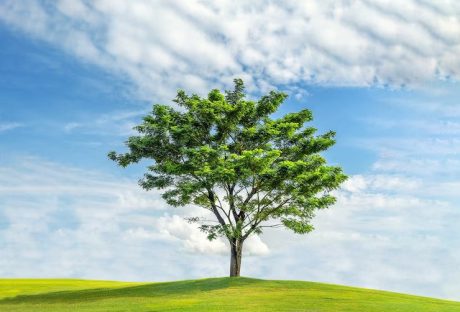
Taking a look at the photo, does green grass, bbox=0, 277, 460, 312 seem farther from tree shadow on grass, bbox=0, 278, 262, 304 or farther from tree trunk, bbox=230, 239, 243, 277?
tree trunk, bbox=230, 239, 243, 277

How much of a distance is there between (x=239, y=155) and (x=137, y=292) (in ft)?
48.4

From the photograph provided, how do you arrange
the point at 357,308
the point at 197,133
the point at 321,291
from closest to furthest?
the point at 357,308
the point at 321,291
the point at 197,133

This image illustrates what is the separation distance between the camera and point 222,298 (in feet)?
122

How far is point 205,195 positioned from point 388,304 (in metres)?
20.6

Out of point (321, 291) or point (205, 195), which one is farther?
point (205, 195)

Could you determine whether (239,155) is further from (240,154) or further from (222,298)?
(222,298)

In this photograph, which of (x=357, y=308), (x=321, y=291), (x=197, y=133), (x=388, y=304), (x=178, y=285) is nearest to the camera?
(x=357, y=308)

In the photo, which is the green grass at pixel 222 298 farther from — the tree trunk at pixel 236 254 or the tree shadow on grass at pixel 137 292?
the tree trunk at pixel 236 254

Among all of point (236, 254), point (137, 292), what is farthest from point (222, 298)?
point (236, 254)

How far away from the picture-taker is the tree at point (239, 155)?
4809 centimetres

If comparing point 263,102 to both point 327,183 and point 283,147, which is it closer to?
point 283,147

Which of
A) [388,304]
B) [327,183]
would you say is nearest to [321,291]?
[388,304]

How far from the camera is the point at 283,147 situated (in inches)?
2021

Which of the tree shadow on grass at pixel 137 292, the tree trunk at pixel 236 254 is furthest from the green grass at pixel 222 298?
the tree trunk at pixel 236 254
